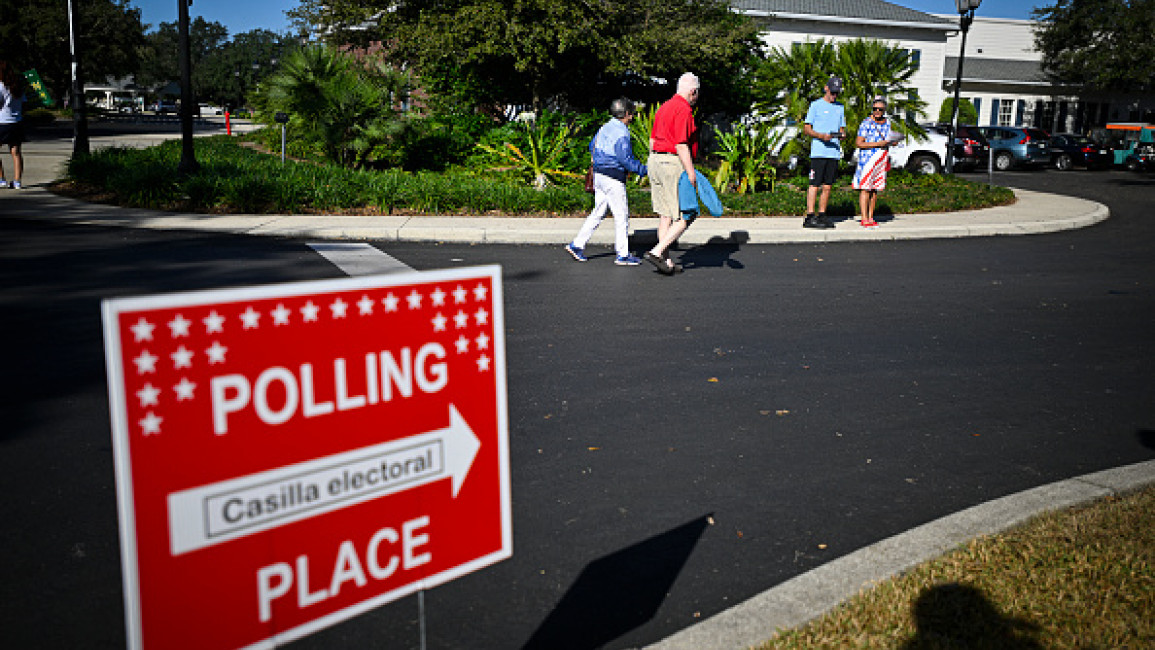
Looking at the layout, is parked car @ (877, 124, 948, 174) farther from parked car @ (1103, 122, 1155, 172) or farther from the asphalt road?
the asphalt road

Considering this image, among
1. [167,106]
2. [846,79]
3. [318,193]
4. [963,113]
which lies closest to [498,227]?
[318,193]

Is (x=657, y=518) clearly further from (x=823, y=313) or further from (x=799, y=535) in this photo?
(x=823, y=313)

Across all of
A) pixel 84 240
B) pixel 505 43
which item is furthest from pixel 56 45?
pixel 84 240

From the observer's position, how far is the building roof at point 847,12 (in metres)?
41.8

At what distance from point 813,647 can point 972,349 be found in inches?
182

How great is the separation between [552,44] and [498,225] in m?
8.98

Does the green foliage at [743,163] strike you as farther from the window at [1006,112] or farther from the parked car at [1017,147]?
the window at [1006,112]

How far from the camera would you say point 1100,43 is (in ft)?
152

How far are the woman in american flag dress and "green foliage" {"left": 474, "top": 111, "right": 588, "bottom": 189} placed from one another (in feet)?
17.1

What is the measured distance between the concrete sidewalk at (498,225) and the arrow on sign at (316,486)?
900 cm

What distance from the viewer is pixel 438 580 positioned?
2.11 m

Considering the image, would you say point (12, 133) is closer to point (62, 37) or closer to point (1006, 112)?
point (62, 37)

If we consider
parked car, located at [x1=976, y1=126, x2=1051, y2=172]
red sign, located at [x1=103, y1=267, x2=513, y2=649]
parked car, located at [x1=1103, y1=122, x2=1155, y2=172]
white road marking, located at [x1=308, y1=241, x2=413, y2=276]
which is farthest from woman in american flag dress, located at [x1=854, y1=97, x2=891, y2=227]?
parked car, located at [x1=1103, y1=122, x2=1155, y2=172]

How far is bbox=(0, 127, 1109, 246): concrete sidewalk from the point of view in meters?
11.0
